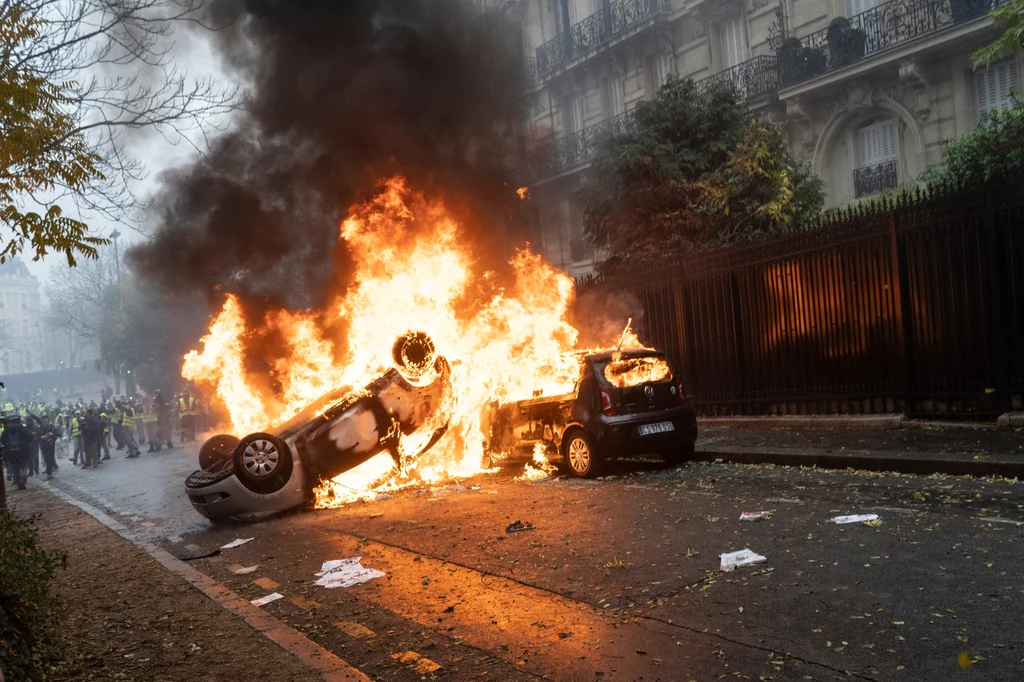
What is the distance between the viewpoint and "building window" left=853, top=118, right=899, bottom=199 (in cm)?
2003

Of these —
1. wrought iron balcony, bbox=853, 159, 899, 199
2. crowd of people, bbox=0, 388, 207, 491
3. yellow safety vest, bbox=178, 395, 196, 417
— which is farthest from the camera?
Answer: yellow safety vest, bbox=178, 395, 196, 417

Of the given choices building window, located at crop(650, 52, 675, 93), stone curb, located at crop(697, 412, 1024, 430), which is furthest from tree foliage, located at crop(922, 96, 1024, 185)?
building window, located at crop(650, 52, 675, 93)

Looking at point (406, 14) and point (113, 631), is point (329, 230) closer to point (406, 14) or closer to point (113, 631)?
point (406, 14)

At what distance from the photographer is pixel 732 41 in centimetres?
2352

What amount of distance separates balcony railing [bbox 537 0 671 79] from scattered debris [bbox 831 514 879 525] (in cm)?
2090

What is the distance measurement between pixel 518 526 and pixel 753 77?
1806 centimetres

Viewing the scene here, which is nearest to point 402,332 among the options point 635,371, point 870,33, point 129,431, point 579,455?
point 579,455

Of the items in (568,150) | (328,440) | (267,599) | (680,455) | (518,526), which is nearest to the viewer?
(267,599)

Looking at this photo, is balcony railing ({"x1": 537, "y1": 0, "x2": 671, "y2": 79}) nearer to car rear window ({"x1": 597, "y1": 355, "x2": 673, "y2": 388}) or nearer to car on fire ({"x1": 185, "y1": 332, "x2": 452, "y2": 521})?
car rear window ({"x1": 597, "y1": 355, "x2": 673, "y2": 388})

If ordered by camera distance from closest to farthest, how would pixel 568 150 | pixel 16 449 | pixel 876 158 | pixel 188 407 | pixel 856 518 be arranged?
pixel 856 518 < pixel 16 449 < pixel 876 158 < pixel 568 150 < pixel 188 407

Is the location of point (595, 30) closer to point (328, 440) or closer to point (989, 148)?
point (989, 148)

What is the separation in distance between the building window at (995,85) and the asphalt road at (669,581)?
13.2 meters

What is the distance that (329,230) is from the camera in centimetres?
1446

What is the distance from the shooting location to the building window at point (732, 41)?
23.2 meters
